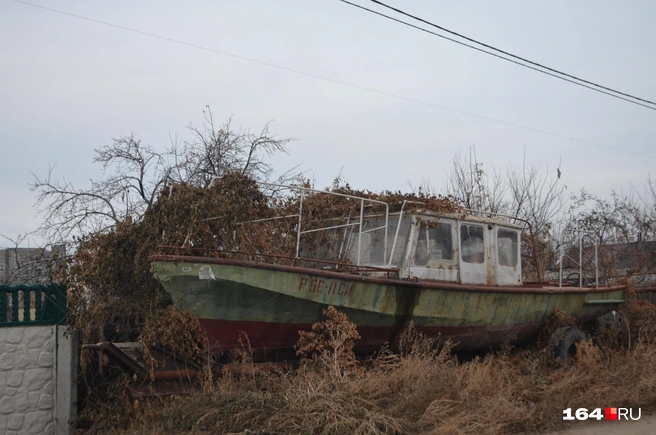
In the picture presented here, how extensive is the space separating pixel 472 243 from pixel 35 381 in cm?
685

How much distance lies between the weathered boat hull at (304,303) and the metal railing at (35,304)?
5.12ft

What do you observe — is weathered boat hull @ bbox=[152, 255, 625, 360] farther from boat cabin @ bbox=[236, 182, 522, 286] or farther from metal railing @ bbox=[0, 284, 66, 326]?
metal railing @ bbox=[0, 284, 66, 326]

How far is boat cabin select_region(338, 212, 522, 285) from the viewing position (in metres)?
9.39

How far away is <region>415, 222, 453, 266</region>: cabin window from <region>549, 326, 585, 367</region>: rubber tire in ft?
8.40

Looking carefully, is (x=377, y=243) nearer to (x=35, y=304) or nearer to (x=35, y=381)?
(x=35, y=304)

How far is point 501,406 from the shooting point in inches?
261

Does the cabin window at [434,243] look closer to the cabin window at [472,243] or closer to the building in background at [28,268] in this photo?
the cabin window at [472,243]

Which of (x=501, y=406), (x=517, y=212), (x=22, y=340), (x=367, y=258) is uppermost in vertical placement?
(x=517, y=212)

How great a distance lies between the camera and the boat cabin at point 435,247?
30.8ft

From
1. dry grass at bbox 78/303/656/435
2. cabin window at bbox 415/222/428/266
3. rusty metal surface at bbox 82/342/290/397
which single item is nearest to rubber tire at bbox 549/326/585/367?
dry grass at bbox 78/303/656/435

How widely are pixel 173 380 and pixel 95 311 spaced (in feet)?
4.37

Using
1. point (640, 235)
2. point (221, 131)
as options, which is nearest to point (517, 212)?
point (640, 235)

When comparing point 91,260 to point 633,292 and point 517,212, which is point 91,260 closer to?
point 633,292

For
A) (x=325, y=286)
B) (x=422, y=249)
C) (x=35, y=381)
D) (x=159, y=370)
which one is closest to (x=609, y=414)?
(x=422, y=249)
